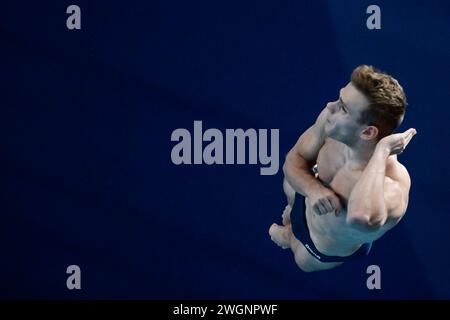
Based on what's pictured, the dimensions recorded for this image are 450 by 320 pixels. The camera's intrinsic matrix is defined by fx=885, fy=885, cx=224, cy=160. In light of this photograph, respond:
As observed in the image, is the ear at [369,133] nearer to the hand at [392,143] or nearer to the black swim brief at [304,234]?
the hand at [392,143]

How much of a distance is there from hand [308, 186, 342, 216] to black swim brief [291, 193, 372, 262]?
1.43ft

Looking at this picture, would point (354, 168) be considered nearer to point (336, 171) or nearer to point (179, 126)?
point (336, 171)

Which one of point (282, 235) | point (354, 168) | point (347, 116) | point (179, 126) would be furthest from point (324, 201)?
point (179, 126)

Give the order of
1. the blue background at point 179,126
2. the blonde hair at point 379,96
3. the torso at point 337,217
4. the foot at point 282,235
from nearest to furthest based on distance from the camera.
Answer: the blonde hair at point 379,96 < the torso at point 337,217 < the foot at point 282,235 < the blue background at point 179,126

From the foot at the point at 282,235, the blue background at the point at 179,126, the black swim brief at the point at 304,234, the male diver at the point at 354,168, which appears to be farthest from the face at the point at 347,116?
the blue background at the point at 179,126

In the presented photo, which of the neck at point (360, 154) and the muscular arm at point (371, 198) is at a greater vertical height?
the neck at point (360, 154)

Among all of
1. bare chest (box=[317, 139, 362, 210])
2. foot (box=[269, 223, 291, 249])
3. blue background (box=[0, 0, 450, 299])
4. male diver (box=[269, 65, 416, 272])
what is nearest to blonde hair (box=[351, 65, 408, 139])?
male diver (box=[269, 65, 416, 272])

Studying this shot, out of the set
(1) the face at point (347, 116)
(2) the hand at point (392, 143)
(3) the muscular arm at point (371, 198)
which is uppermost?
(1) the face at point (347, 116)

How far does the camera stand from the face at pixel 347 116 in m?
2.63

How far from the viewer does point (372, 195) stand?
2633 millimetres

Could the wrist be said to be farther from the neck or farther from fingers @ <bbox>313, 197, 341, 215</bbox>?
fingers @ <bbox>313, 197, 341, 215</bbox>

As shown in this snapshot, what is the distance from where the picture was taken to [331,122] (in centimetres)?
271

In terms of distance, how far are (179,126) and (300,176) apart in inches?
66.0
